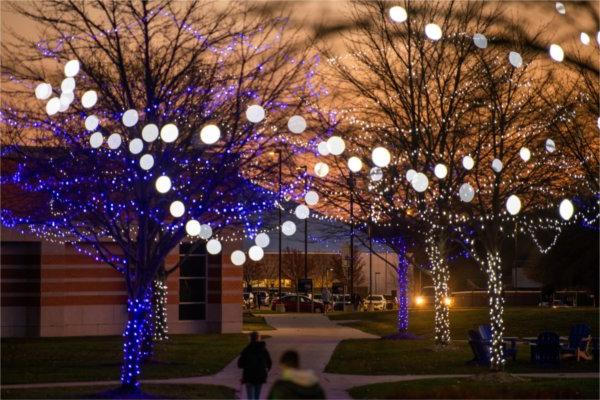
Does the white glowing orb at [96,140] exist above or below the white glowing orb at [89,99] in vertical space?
below

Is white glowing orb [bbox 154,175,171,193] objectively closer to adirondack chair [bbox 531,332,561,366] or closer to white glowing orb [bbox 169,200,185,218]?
white glowing orb [bbox 169,200,185,218]

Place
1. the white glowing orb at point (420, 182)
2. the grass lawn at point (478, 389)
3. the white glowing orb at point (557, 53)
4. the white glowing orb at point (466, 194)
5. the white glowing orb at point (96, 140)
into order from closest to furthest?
1. the white glowing orb at point (557, 53)
2. the grass lawn at point (478, 389)
3. the white glowing orb at point (96, 140)
4. the white glowing orb at point (466, 194)
5. the white glowing orb at point (420, 182)

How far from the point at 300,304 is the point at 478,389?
47.3m

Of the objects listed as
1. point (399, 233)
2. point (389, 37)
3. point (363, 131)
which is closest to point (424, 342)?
point (399, 233)

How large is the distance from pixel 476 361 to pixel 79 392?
1034 cm

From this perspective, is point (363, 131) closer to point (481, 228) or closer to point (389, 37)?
point (389, 37)

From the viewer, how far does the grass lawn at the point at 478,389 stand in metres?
18.0

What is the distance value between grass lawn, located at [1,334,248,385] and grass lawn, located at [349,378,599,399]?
211 inches

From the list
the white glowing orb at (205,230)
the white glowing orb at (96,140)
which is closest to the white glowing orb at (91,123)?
the white glowing orb at (96,140)

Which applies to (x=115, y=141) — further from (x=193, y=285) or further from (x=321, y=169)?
(x=193, y=285)

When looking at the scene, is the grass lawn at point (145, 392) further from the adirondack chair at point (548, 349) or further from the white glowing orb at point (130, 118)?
the adirondack chair at point (548, 349)

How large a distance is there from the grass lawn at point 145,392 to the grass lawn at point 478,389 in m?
2.61

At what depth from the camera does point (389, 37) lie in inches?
1179

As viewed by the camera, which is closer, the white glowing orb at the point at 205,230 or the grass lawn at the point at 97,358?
the white glowing orb at the point at 205,230
